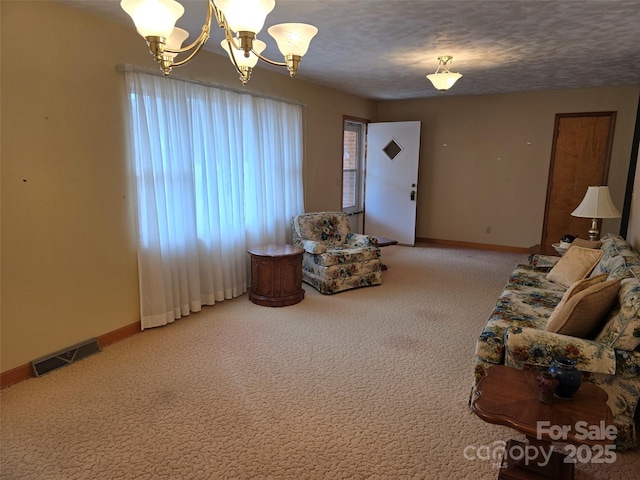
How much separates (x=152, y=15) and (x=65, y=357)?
2.45 meters

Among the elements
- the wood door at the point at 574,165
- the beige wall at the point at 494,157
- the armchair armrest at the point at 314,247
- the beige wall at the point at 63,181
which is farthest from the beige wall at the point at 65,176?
the wood door at the point at 574,165

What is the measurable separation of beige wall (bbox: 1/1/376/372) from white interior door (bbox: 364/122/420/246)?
4.20 metres

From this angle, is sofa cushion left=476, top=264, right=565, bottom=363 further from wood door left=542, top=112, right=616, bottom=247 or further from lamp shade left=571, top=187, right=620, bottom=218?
wood door left=542, top=112, right=616, bottom=247

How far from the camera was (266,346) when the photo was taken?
131 inches

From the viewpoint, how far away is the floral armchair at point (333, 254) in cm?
462

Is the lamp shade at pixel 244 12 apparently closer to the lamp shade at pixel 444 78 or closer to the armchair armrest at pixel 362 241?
the lamp shade at pixel 444 78

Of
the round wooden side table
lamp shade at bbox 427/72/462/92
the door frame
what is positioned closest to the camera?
lamp shade at bbox 427/72/462/92

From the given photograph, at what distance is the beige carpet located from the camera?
6.77ft

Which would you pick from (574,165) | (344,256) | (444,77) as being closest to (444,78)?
A: (444,77)

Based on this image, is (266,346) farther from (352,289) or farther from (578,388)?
(578,388)

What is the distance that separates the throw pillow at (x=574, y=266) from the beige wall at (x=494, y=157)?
304 cm

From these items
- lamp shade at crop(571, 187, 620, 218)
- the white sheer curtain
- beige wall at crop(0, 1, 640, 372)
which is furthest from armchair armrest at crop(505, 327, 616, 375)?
beige wall at crop(0, 1, 640, 372)

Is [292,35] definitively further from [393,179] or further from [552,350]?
[393,179]

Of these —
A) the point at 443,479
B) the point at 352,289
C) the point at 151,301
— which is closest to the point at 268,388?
the point at 443,479
